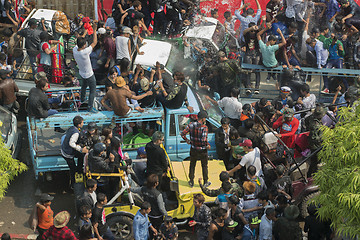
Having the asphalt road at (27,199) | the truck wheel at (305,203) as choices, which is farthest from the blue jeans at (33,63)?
the truck wheel at (305,203)

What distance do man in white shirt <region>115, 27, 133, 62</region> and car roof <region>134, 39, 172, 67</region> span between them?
0.35 meters

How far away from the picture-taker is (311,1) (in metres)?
16.2

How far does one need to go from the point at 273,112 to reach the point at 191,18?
535 centimetres

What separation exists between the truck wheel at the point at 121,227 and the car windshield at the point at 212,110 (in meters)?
3.06

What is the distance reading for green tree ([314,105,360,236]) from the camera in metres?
7.29

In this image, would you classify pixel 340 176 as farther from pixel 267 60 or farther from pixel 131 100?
pixel 267 60

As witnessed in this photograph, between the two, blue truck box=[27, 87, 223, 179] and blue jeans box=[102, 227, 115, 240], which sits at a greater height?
blue truck box=[27, 87, 223, 179]

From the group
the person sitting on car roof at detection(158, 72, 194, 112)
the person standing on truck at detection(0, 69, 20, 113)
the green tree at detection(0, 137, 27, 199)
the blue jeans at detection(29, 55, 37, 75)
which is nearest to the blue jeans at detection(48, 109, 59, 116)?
the green tree at detection(0, 137, 27, 199)

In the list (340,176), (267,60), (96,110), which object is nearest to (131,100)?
(96,110)

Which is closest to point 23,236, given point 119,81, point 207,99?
point 119,81

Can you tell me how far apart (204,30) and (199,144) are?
213 inches

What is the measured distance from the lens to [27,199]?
36.4 feet

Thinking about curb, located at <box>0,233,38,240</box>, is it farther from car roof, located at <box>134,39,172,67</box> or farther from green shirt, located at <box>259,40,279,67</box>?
green shirt, located at <box>259,40,279,67</box>

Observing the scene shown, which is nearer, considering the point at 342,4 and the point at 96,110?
the point at 96,110
